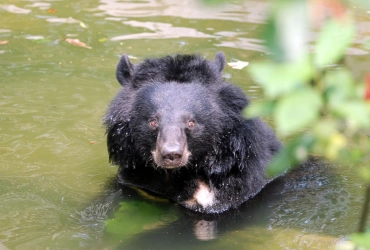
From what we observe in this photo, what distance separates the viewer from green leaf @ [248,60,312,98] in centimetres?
124

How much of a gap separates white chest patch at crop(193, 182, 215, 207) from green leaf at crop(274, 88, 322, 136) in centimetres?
403

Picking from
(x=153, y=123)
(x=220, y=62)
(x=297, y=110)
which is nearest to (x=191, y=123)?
(x=153, y=123)

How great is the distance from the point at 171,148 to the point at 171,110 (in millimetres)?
481

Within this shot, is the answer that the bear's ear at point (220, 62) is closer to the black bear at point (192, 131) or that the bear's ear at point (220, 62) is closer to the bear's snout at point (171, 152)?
the black bear at point (192, 131)

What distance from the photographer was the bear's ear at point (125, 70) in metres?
5.45

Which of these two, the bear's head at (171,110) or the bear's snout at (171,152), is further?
the bear's head at (171,110)

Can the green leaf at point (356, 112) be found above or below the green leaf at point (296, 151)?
above

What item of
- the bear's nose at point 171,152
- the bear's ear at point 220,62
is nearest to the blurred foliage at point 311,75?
the bear's nose at point 171,152

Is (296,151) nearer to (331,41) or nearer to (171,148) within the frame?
(331,41)

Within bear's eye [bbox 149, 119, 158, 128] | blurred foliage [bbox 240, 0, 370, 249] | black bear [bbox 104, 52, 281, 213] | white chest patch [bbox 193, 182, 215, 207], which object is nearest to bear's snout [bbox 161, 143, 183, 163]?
black bear [bbox 104, 52, 281, 213]

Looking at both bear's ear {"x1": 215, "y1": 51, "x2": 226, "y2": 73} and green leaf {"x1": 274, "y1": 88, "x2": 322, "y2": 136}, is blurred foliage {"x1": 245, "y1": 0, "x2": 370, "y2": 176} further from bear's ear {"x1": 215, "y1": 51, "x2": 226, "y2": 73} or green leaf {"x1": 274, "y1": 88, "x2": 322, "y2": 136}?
bear's ear {"x1": 215, "y1": 51, "x2": 226, "y2": 73}

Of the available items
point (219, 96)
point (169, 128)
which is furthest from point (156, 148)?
point (219, 96)

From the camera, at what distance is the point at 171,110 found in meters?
4.94

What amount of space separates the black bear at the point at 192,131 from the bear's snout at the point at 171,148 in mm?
114
